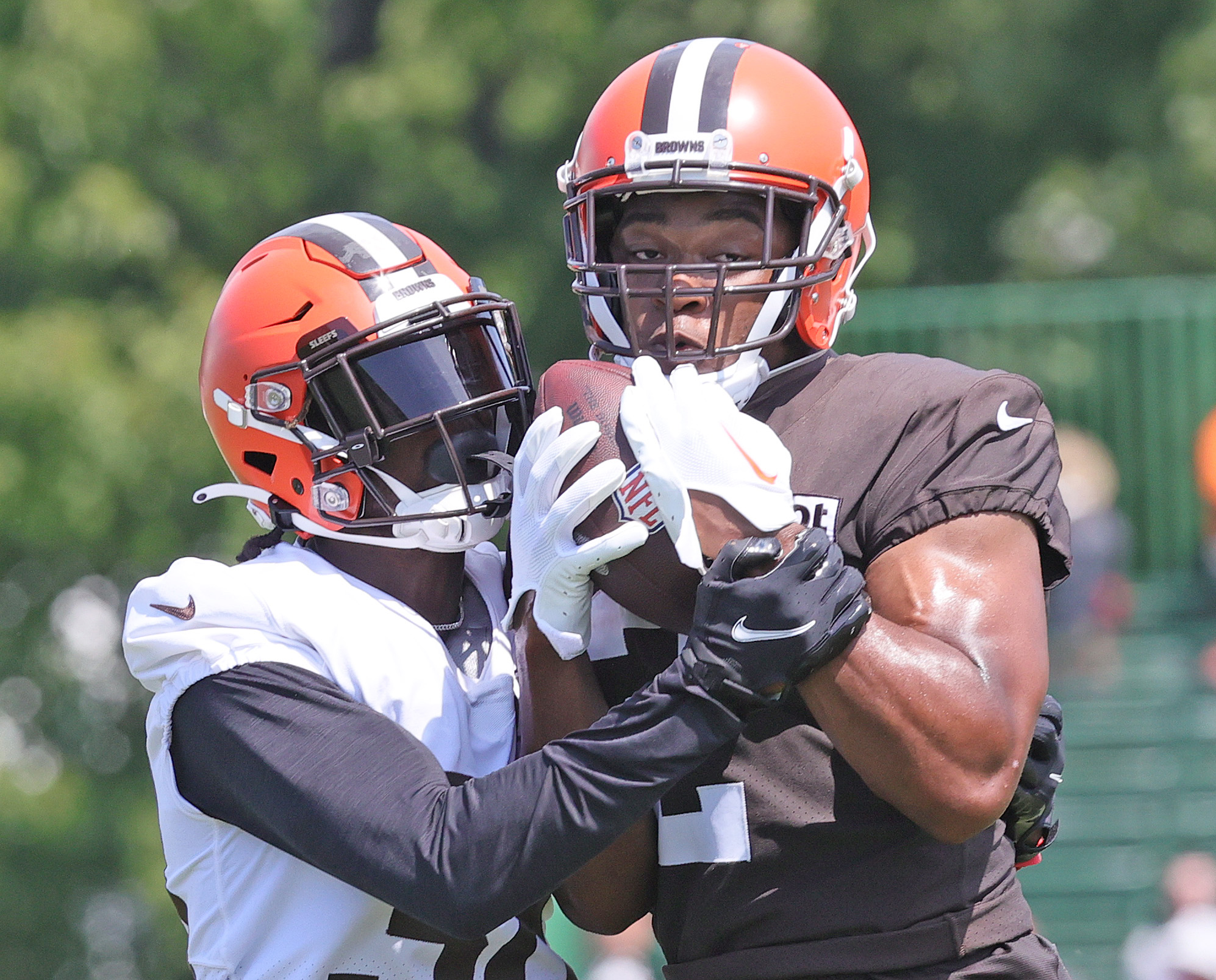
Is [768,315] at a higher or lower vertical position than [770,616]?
higher

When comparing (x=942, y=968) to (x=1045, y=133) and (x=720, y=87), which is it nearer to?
(x=720, y=87)

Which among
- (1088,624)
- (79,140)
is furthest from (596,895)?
(79,140)

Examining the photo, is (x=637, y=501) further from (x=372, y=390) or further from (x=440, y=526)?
(x=372, y=390)

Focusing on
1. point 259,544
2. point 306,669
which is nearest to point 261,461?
point 259,544

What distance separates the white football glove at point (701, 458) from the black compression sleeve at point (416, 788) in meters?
0.21

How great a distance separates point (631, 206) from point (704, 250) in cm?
16

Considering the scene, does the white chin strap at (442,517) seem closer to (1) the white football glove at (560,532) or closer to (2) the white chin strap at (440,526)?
(2) the white chin strap at (440,526)

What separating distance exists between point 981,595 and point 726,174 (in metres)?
0.75

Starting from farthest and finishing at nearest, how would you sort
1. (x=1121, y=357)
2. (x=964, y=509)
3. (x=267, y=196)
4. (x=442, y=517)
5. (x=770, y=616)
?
(x=267, y=196)
(x=1121, y=357)
(x=442, y=517)
(x=964, y=509)
(x=770, y=616)

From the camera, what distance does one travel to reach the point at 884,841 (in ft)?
7.43

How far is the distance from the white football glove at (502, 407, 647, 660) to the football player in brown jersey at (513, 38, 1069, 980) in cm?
9

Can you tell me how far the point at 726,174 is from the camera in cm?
242

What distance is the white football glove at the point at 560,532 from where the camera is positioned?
7.27 feet

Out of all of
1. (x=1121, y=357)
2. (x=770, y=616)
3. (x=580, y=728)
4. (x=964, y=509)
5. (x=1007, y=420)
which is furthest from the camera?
(x=1121, y=357)
